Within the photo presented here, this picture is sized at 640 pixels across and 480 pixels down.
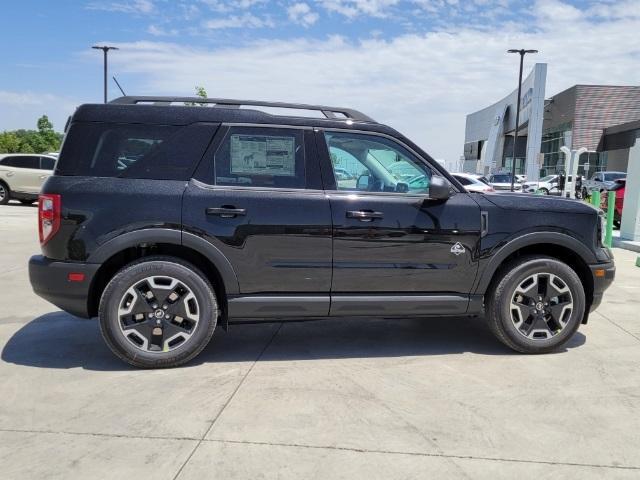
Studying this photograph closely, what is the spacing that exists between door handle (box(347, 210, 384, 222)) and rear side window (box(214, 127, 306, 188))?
16.4 inches

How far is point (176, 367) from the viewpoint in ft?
14.1

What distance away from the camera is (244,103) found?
4.47 metres

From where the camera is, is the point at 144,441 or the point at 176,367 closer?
the point at 144,441

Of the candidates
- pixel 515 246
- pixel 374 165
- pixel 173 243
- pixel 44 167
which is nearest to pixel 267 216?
pixel 173 243

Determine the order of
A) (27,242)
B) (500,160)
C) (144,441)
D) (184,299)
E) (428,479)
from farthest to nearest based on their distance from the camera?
(500,160), (27,242), (184,299), (144,441), (428,479)

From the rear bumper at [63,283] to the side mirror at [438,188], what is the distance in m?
2.45

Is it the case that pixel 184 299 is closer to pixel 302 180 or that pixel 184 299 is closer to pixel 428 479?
pixel 302 180

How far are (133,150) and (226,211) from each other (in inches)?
32.4

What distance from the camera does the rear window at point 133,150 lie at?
4152mm

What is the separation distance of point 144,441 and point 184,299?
4.06 feet

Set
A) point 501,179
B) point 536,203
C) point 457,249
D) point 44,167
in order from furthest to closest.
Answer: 1. point 501,179
2. point 44,167
3. point 536,203
4. point 457,249

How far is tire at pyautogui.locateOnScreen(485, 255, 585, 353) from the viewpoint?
457 cm

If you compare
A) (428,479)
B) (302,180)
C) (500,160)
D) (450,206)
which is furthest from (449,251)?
(500,160)

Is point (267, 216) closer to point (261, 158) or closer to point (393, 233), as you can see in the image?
point (261, 158)
